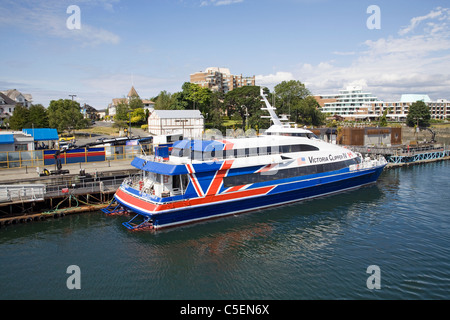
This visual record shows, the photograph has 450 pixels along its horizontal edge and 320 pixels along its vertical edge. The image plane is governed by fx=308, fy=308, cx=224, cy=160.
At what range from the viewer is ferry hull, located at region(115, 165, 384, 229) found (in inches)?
697

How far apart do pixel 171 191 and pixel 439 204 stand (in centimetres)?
1937

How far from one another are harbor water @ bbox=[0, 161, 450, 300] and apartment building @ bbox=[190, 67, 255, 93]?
8105 centimetres

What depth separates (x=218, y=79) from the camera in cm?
10500

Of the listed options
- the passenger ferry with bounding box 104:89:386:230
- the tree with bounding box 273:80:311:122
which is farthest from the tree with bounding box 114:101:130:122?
the passenger ferry with bounding box 104:89:386:230

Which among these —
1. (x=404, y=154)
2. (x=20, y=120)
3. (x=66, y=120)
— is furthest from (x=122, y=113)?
(x=404, y=154)

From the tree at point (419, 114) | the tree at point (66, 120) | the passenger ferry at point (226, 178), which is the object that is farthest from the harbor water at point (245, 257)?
the tree at point (419, 114)

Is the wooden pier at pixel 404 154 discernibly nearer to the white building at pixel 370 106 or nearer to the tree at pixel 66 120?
the tree at pixel 66 120

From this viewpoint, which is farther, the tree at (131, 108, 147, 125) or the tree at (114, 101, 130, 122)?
the tree at (131, 108, 147, 125)

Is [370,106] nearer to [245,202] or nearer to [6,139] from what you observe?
[245,202]

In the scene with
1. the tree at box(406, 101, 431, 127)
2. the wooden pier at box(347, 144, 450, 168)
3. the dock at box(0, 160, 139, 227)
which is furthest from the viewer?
the tree at box(406, 101, 431, 127)

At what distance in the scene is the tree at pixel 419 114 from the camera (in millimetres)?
86006
